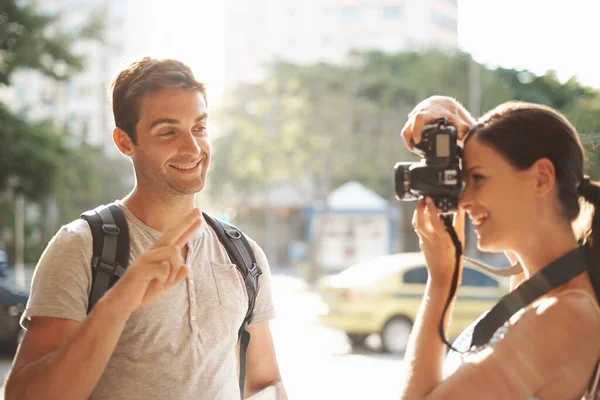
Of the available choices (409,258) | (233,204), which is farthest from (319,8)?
(409,258)

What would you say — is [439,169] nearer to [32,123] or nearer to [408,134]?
[408,134]

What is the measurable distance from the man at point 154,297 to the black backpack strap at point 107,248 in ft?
0.05

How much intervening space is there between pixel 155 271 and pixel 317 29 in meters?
22.0

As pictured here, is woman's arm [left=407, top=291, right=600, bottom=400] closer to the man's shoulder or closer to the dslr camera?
the dslr camera

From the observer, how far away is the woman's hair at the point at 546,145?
3.84 feet

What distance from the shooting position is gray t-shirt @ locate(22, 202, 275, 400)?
1.37 meters

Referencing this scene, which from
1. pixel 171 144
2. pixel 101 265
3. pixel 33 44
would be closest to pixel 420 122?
pixel 171 144

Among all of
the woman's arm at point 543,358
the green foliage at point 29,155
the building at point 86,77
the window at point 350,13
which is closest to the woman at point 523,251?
the woman's arm at point 543,358

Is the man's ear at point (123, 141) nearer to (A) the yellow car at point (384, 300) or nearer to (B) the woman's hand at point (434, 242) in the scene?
(B) the woman's hand at point (434, 242)

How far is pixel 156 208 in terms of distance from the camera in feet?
5.23

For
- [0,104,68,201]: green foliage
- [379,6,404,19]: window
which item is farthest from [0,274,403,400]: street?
[379,6,404,19]: window

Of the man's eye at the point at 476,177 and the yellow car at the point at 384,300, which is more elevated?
the man's eye at the point at 476,177

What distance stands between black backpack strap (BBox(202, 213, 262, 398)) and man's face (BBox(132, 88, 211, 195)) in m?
0.15

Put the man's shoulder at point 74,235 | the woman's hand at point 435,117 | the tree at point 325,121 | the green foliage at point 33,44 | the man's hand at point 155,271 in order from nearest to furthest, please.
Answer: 1. the man's hand at point 155,271
2. the woman's hand at point 435,117
3. the man's shoulder at point 74,235
4. the green foliage at point 33,44
5. the tree at point 325,121
